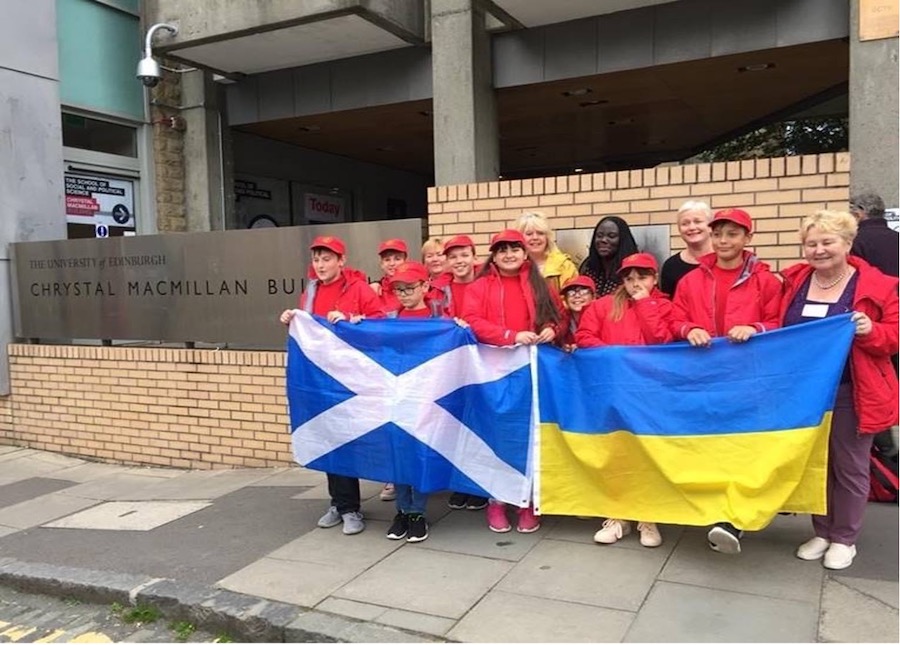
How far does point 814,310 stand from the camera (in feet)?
12.0

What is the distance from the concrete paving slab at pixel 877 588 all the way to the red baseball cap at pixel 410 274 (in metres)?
2.60

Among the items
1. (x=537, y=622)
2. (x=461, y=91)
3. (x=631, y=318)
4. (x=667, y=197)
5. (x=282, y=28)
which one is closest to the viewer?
(x=537, y=622)

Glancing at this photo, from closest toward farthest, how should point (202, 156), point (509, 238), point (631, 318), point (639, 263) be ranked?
point (639, 263), point (631, 318), point (509, 238), point (202, 156)

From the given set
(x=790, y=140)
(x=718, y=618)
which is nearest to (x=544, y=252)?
(x=718, y=618)

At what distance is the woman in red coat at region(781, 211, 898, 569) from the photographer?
3.45 metres

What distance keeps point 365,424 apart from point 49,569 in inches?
78.4

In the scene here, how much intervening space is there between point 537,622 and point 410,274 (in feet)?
6.70

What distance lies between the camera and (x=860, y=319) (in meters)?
3.41

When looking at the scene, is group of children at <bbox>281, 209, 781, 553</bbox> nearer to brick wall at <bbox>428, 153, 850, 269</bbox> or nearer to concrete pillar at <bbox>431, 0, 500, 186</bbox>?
brick wall at <bbox>428, 153, 850, 269</bbox>

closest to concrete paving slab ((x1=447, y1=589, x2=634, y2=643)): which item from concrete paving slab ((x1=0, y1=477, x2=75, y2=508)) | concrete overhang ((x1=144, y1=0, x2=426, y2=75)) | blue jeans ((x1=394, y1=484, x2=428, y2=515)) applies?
blue jeans ((x1=394, y1=484, x2=428, y2=515))

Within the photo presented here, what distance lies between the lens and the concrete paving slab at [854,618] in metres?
3.06

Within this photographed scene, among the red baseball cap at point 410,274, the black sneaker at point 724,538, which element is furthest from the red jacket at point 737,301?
the red baseball cap at point 410,274

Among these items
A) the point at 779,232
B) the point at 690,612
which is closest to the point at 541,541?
the point at 690,612

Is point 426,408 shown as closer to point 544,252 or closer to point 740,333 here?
point 544,252
